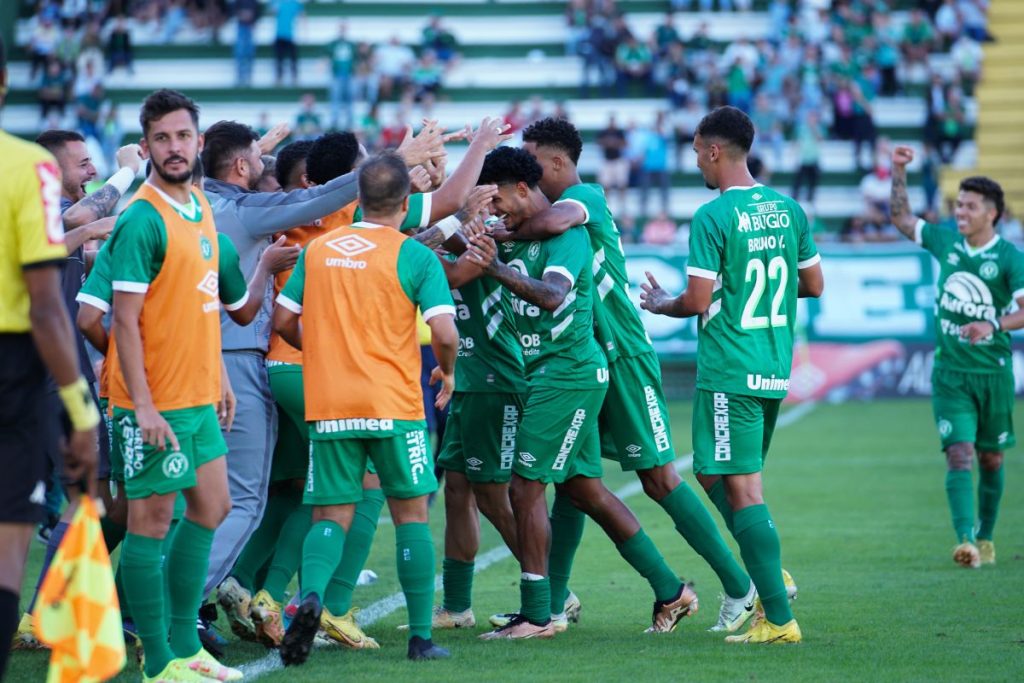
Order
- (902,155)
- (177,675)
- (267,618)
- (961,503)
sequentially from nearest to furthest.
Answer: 1. (177,675)
2. (267,618)
3. (902,155)
4. (961,503)

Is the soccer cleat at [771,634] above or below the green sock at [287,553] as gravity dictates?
below

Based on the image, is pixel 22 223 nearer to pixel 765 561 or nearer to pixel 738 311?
pixel 738 311

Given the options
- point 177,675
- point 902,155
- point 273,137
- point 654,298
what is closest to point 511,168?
point 654,298

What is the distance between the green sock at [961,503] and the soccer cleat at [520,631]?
3942 millimetres

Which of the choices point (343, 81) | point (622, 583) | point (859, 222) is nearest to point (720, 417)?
point (622, 583)

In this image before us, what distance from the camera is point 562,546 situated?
786 cm

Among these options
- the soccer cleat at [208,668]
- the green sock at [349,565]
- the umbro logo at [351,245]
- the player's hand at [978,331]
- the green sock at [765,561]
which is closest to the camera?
the soccer cleat at [208,668]

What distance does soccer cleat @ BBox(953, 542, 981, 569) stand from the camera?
973 cm

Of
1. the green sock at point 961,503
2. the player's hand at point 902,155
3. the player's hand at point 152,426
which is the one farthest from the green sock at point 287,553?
the green sock at point 961,503

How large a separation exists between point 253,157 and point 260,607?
238 cm

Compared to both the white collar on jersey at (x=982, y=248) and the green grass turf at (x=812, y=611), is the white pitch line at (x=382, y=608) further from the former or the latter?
the white collar on jersey at (x=982, y=248)

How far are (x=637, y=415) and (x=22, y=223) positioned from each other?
3858 millimetres

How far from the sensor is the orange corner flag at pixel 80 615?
16.1 feet

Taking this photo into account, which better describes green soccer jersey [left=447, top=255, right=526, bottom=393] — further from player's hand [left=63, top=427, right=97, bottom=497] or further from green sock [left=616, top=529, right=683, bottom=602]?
player's hand [left=63, top=427, right=97, bottom=497]
